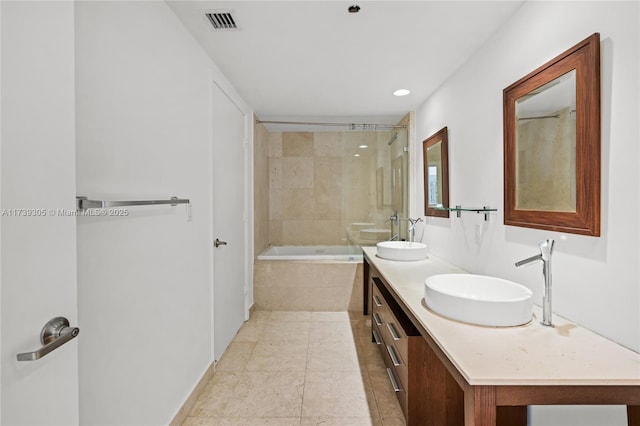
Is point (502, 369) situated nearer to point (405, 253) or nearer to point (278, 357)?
point (405, 253)

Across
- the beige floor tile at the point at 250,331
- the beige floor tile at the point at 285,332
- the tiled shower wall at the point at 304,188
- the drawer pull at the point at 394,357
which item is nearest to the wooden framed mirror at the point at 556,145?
the drawer pull at the point at 394,357

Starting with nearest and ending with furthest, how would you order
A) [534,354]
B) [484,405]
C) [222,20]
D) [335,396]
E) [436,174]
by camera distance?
[484,405] → [534,354] → [222,20] → [335,396] → [436,174]

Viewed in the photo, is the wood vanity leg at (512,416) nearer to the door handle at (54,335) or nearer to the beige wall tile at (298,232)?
the door handle at (54,335)

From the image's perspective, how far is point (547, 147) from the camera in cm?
145

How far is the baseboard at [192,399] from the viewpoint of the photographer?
1757 mm

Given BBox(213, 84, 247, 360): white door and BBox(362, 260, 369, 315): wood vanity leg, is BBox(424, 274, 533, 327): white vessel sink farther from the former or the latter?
BBox(362, 260, 369, 315): wood vanity leg

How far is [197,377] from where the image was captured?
6.73ft

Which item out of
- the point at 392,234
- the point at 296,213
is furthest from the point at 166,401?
the point at 296,213

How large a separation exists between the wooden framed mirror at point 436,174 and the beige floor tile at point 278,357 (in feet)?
5.35

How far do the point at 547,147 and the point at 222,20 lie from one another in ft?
5.87

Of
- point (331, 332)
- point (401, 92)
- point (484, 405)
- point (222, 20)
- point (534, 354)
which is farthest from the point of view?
point (331, 332)

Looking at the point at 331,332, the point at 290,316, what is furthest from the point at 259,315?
the point at 331,332

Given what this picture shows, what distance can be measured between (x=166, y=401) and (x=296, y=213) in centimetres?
304

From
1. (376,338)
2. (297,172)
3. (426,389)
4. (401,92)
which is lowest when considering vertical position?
(376,338)
